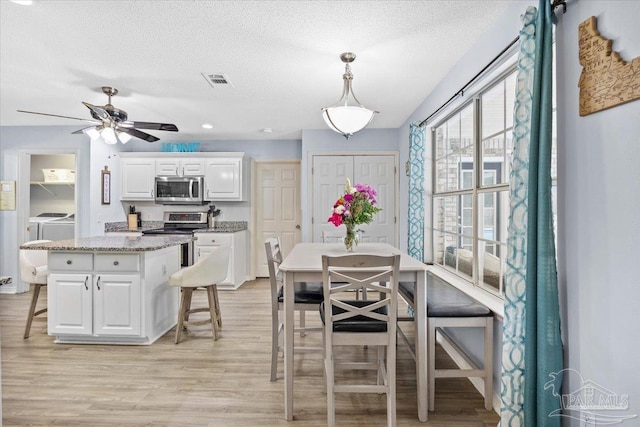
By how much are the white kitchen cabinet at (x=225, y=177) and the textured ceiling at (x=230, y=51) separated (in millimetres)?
1417

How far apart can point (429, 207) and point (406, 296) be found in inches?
58.1

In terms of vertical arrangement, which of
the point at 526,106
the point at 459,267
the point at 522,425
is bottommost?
the point at 522,425

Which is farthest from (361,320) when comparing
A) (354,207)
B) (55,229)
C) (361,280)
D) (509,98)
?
(55,229)

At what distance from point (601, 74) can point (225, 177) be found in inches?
197

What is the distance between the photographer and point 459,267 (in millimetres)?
3205

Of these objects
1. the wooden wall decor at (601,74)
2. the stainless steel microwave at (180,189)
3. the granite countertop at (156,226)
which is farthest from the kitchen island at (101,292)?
the wooden wall decor at (601,74)

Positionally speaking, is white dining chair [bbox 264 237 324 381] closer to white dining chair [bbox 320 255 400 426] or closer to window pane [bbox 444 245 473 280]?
white dining chair [bbox 320 255 400 426]

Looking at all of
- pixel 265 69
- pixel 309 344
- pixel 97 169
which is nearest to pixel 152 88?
pixel 265 69

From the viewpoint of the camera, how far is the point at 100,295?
3.13m

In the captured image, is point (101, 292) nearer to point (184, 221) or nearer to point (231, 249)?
point (231, 249)

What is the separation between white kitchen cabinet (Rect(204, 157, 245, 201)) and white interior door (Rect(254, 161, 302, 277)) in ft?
1.61

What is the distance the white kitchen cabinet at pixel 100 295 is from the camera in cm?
311

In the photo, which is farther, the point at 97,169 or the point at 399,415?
the point at 97,169

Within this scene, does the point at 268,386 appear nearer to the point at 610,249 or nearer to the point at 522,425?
the point at 522,425
